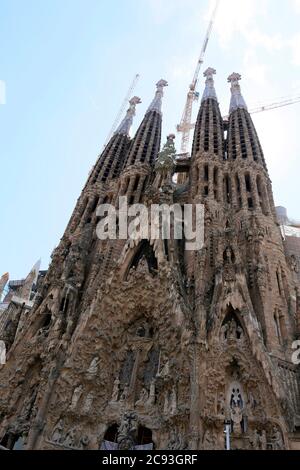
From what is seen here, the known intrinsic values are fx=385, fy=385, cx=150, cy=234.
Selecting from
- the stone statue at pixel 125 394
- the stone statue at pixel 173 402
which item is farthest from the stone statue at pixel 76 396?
the stone statue at pixel 173 402

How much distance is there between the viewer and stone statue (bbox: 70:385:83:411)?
14547 millimetres

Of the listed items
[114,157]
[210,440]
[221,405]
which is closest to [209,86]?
[114,157]

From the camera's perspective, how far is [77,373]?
1529 centimetres

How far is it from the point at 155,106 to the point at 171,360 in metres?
28.2

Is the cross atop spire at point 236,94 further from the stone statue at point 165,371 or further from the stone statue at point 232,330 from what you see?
the stone statue at point 165,371

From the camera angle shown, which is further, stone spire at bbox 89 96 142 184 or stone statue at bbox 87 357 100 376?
stone spire at bbox 89 96 142 184

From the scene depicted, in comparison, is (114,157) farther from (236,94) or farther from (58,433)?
(58,433)

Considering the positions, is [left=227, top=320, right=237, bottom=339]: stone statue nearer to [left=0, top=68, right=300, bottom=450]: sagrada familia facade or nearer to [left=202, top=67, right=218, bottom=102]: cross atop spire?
[left=0, top=68, right=300, bottom=450]: sagrada familia facade

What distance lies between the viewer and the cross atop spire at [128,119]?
1369 inches

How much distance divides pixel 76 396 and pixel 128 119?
28.1 m

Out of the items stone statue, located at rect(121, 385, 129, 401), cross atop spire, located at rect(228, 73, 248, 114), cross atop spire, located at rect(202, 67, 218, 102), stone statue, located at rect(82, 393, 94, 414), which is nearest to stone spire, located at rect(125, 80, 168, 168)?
cross atop spire, located at rect(202, 67, 218, 102)

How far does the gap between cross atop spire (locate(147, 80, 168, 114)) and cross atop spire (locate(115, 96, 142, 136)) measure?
2070 mm
